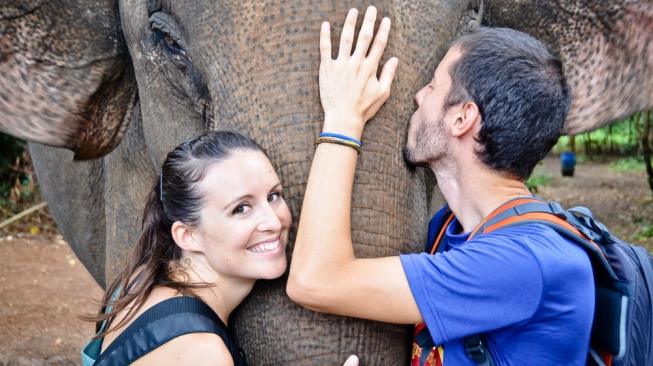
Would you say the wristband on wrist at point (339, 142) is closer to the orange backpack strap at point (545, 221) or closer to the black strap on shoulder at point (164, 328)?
the orange backpack strap at point (545, 221)

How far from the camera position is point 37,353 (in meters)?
6.00

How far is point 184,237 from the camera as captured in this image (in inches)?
75.5

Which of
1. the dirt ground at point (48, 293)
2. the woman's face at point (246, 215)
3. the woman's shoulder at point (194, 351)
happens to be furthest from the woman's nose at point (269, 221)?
the dirt ground at point (48, 293)

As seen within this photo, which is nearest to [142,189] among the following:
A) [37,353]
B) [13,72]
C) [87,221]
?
[13,72]

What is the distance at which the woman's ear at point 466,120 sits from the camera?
1.83 metres

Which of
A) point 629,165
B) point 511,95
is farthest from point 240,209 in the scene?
point 629,165

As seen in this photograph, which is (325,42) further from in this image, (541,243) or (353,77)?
(541,243)

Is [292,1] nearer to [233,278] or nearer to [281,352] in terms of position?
[233,278]

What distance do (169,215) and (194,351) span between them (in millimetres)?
352

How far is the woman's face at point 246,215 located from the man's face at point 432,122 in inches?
13.8

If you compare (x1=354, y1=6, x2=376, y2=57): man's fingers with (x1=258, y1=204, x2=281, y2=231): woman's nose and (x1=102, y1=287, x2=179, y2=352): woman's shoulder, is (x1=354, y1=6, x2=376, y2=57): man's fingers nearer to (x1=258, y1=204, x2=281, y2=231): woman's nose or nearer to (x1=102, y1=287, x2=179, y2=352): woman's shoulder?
(x1=258, y1=204, x2=281, y2=231): woman's nose

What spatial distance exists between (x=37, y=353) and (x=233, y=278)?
4.65m

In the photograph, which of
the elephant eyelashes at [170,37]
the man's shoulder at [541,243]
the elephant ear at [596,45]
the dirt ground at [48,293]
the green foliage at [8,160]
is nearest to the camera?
the man's shoulder at [541,243]

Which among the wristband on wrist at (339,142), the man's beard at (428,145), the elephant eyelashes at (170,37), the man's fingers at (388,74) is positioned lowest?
the man's beard at (428,145)
